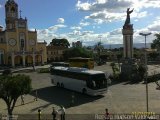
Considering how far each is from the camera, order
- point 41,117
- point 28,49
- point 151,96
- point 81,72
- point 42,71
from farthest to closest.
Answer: point 28,49 < point 42,71 < point 81,72 < point 151,96 < point 41,117

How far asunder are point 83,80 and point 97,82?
1863 mm

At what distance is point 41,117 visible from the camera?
25.3 metres

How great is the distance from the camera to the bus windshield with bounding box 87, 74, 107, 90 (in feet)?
109

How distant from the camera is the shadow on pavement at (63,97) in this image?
101ft

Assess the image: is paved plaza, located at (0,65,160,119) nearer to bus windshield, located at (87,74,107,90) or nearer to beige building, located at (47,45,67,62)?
bus windshield, located at (87,74,107,90)

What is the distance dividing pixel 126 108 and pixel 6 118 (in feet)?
33.1

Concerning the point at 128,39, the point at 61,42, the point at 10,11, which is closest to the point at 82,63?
the point at 128,39

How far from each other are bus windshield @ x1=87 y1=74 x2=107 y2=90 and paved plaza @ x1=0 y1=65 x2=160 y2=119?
1.11 metres

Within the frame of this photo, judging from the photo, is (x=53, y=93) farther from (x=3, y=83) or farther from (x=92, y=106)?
(x=3, y=83)

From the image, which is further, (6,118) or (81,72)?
(81,72)

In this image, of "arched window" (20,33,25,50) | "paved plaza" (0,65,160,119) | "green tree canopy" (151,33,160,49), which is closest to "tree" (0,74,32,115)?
"paved plaza" (0,65,160,119)

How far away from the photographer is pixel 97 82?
109 feet

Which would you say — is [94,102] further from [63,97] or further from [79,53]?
[79,53]

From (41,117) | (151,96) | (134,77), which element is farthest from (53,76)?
(41,117)
